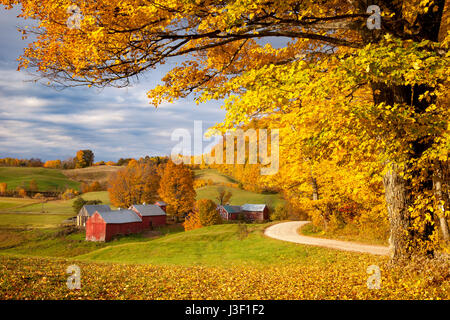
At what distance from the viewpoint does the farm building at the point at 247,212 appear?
55906mm

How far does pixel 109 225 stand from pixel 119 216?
2.50 m

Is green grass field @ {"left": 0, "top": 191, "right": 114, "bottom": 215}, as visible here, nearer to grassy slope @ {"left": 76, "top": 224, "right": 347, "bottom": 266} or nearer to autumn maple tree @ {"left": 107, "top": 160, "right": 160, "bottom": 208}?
autumn maple tree @ {"left": 107, "top": 160, "right": 160, "bottom": 208}

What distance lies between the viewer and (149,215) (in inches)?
1896

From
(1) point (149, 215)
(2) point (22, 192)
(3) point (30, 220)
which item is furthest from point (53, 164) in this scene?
(1) point (149, 215)

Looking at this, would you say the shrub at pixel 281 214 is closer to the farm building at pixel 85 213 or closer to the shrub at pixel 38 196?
the farm building at pixel 85 213

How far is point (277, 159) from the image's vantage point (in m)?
23.7

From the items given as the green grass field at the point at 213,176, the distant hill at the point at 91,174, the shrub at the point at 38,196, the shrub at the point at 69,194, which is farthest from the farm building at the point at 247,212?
the distant hill at the point at 91,174

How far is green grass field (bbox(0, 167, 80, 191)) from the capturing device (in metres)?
88.9

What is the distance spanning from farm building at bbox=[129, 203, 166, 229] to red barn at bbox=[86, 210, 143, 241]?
1.72 metres

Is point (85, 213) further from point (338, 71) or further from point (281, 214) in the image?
point (338, 71)

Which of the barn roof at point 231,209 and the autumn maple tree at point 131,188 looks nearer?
the barn roof at point 231,209

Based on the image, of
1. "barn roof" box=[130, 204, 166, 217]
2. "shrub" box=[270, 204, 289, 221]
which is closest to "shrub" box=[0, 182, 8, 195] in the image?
"barn roof" box=[130, 204, 166, 217]
